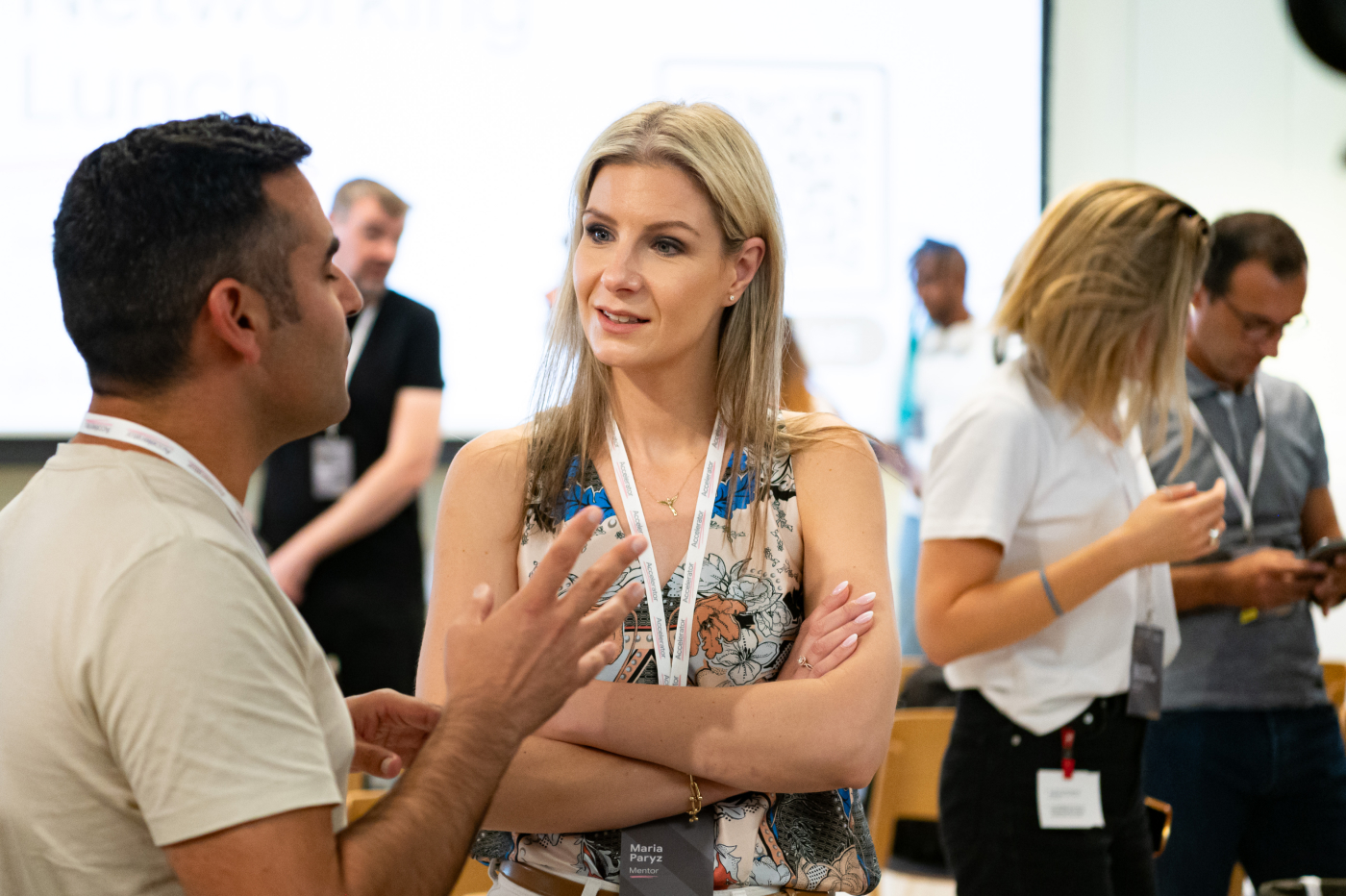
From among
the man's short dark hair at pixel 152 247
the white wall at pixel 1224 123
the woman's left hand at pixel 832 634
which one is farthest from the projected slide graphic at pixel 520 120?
the man's short dark hair at pixel 152 247

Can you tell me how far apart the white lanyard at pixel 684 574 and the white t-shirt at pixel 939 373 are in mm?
3580

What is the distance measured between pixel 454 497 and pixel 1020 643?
3.59ft

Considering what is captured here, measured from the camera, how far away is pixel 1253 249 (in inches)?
98.9

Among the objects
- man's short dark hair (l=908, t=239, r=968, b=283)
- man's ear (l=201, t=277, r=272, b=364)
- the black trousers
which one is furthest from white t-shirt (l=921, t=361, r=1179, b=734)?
man's short dark hair (l=908, t=239, r=968, b=283)

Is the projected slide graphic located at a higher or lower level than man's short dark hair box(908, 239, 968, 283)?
higher

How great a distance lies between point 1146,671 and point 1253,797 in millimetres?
486

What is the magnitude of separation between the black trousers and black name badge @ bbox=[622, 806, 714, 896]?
2094 mm

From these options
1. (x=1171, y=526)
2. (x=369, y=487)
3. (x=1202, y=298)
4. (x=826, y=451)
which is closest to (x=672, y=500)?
(x=826, y=451)

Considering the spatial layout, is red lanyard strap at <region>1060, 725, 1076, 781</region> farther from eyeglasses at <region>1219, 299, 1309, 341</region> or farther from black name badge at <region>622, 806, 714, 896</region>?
eyeglasses at <region>1219, 299, 1309, 341</region>

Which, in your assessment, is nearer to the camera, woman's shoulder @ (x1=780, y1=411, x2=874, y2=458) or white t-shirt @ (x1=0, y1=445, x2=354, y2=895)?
white t-shirt @ (x1=0, y1=445, x2=354, y2=895)

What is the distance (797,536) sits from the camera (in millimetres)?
1545

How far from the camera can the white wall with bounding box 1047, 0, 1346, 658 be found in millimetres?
5367

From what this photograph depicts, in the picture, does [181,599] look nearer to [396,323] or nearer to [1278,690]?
[1278,690]

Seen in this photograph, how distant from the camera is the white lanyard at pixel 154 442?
3.40 ft
